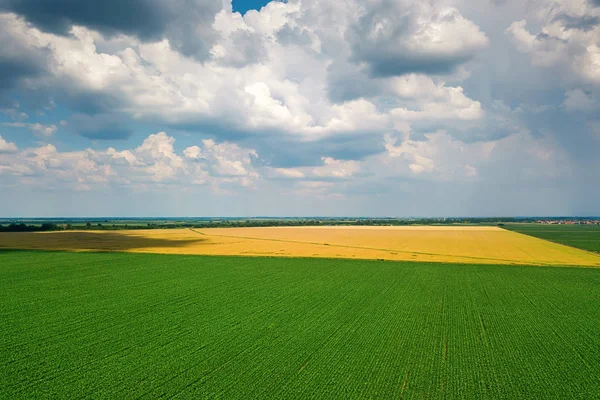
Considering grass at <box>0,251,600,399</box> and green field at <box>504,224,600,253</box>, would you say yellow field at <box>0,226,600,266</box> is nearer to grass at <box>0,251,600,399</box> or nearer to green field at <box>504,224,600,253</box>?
green field at <box>504,224,600,253</box>

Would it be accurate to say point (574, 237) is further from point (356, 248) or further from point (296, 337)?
point (296, 337)

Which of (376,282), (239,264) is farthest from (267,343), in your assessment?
(239,264)

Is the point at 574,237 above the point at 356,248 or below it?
below

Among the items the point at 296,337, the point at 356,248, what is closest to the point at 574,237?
the point at 356,248

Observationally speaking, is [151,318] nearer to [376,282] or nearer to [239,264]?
[376,282]

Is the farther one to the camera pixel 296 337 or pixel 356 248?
pixel 356 248

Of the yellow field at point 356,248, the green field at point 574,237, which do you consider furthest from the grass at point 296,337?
the green field at point 574,237

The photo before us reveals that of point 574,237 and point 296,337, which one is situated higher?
point 296,337

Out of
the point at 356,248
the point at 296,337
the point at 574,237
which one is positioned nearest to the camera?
the point at 296,337

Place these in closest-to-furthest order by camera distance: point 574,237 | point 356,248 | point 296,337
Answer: point 296,337 < point 356,248 < point 574,237
